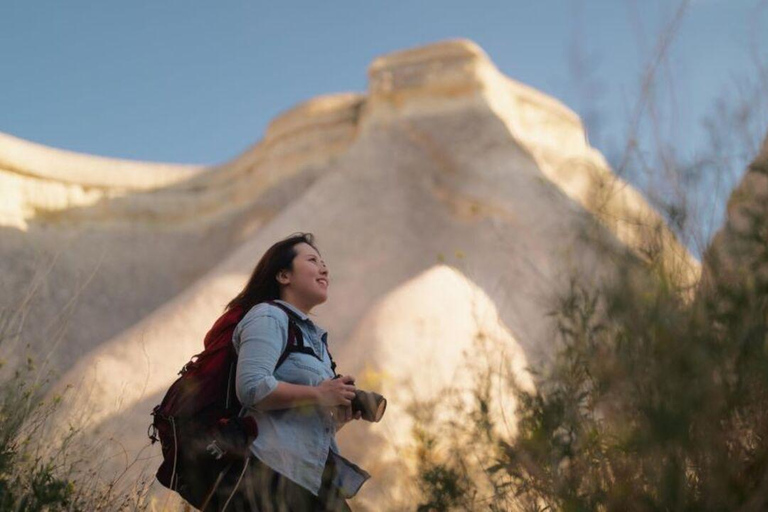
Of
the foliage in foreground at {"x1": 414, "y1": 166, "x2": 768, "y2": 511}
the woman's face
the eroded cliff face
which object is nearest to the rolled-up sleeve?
the woman's face

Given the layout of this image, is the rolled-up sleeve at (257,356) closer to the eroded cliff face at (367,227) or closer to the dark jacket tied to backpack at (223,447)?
the dark jacket tied to backpack at (223,447)

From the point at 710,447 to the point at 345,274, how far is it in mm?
7244

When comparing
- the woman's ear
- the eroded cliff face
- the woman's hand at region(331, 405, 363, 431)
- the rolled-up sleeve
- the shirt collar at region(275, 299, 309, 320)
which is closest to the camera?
the rolled-up sleeve

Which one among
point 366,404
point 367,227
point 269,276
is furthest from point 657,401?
point 367,227

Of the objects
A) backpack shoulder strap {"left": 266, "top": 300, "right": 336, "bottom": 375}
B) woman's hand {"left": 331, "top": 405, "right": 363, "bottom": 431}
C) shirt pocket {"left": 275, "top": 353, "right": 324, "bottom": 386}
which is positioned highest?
backpack shoulder strap {"left": 266, "top": 300, "right": 336, "bottom": 375}

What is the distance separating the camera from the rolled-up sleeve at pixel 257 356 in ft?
6.41

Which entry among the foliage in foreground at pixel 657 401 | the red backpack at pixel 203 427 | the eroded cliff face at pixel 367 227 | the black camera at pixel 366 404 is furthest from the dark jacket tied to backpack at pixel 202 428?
the eroded cliff face at pixel 367 227

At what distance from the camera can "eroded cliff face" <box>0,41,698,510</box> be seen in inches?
286

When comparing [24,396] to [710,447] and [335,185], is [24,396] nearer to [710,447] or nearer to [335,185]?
[710,447]

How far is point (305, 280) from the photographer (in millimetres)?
2344

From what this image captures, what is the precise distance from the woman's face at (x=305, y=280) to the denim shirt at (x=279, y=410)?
0.58ft

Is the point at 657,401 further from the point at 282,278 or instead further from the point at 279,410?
the point at 282,278

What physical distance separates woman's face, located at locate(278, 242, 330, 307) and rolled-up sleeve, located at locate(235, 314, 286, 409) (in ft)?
0.76

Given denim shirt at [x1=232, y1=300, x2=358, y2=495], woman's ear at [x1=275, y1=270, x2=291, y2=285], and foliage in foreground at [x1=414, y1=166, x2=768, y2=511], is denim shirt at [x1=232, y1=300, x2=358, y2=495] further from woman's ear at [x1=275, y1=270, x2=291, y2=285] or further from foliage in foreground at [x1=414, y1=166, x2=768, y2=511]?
foliage in foreground at [x1=414, y1=166, x2=768, y2=511]
